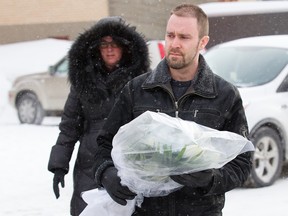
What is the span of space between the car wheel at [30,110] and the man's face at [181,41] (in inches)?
493

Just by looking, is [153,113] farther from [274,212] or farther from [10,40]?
[10,40]

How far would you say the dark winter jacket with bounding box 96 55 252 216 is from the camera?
3348 mm

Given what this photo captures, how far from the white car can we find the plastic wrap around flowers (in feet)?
17.9

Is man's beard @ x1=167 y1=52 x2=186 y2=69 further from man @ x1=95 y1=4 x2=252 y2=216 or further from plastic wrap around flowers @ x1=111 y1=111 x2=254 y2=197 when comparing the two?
plastic wrap around flowers @ x1=111 y1=111 x2=254 y2=197

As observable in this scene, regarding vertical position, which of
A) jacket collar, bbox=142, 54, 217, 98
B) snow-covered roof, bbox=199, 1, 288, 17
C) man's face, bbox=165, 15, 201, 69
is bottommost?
snow-covered roof, bbox=199, 1, 288, 17

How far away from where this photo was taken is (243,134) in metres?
3.40

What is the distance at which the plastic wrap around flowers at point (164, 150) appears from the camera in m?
3.12

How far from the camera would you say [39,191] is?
881 cm

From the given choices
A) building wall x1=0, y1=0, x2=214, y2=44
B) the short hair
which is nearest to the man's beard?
the short hair

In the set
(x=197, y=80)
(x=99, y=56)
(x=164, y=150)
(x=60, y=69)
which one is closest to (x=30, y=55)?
(x=60, y=69)

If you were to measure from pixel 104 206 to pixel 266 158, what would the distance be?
549cm

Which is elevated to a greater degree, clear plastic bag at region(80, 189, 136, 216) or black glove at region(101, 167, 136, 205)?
black glove at region(101, 167, 136, 205)

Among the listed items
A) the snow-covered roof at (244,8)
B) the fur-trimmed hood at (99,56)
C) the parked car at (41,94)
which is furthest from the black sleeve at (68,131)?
the snow-covered roof at (244,8)

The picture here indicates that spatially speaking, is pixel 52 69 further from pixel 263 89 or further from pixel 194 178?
pixel 194 178
